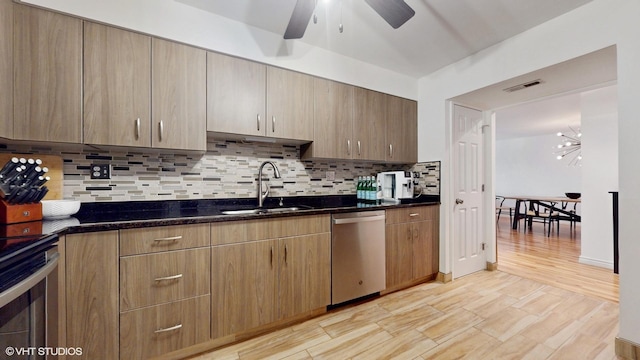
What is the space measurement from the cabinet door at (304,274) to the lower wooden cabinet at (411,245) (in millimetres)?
710

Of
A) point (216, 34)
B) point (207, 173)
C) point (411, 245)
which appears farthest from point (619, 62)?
point (207, 173)

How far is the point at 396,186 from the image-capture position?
9.32ft

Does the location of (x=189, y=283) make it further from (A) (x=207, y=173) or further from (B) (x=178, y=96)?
(B) (x=178, y=96)

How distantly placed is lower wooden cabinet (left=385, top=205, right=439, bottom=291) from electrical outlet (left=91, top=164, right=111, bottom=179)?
91.5 inches

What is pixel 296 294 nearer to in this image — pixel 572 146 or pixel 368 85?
pixel 368 85

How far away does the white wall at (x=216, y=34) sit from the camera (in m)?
1.57

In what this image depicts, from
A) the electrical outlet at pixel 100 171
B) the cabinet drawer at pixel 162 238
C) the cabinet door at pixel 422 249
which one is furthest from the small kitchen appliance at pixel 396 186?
the electrical outlet at pixel 100 171

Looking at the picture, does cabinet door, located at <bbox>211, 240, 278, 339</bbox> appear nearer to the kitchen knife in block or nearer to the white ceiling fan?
the kitchen knife in block

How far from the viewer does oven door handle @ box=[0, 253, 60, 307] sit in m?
0.75

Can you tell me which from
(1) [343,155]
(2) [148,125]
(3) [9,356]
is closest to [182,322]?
(3) [9,356]

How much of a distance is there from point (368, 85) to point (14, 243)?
272 cm

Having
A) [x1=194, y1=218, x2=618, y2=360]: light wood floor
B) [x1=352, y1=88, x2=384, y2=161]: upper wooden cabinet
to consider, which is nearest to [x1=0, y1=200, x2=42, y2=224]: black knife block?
[x1=194, y1=218, x2=618, y2=360]: light wood floor

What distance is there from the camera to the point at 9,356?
2.89 ft

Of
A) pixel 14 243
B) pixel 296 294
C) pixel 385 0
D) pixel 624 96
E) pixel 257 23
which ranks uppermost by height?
pixel 257 23
